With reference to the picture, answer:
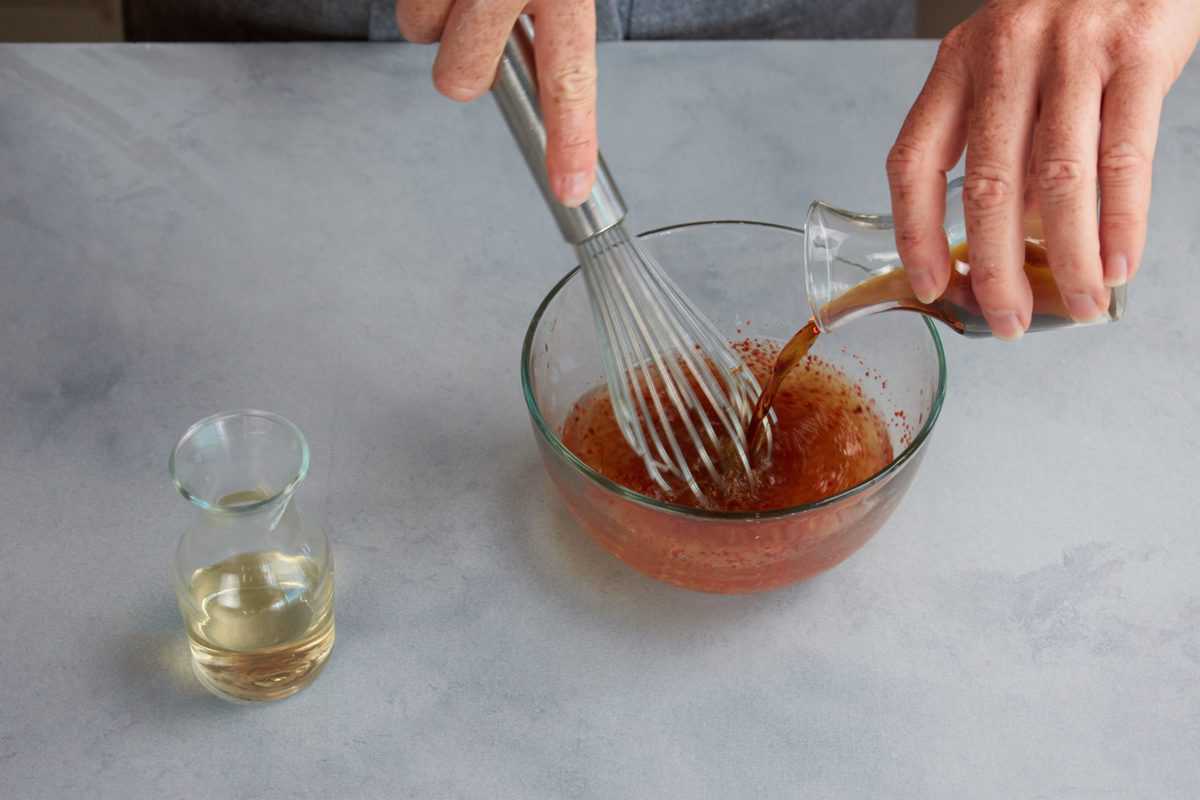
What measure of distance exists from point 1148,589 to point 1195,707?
9 cm

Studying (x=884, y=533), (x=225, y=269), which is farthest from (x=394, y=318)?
(x=884, y=533)

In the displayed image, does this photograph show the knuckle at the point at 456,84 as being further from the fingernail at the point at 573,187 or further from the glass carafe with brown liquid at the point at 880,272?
the glass carafe with brown liquid at the point at 880,272

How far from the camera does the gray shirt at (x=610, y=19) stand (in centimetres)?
126

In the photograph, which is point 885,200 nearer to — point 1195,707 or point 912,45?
point 912,45

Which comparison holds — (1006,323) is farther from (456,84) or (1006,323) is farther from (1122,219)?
(456,84)

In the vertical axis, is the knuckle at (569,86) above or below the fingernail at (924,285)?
above

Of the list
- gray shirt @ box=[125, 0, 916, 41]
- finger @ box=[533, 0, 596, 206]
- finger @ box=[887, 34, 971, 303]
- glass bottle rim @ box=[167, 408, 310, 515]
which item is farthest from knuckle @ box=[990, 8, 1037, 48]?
gray shirt @ box=[125, 0, 916, 41]

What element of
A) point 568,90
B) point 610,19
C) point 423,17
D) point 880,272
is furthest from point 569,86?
point 610,19

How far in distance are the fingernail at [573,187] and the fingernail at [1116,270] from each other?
277mm

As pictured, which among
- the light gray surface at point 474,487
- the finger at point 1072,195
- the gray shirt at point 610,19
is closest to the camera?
the finger at point 1072,195

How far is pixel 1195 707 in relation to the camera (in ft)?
2.63

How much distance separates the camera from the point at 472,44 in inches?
28.6

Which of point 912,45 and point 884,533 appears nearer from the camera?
point 884,533

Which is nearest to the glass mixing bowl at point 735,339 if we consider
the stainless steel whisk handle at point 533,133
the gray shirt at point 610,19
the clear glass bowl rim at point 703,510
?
the clear glass bowl rim at point 703,510
